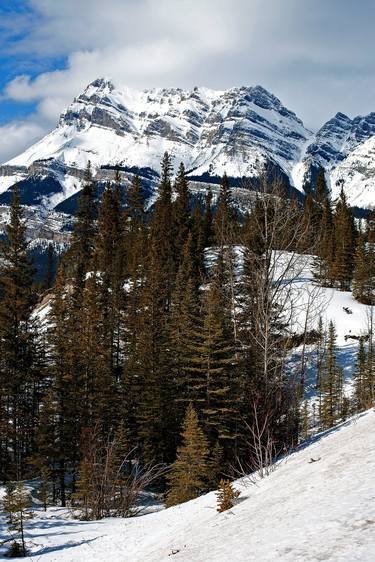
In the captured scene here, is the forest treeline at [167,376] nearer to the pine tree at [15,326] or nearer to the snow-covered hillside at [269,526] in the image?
the pine tree at [15,326]

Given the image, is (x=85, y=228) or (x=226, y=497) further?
(x=85, y=228)

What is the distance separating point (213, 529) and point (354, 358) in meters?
51.5

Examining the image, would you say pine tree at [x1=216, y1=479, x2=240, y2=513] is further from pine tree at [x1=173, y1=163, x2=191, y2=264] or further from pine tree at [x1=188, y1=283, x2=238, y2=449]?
pine tree at [x1=173, y1=163, x2=191, y2=264]

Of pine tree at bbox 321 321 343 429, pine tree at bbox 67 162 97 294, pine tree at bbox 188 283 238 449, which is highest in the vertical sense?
pine tree at bbox 67 162 97 294

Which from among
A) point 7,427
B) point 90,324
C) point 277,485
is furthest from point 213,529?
point 90,324

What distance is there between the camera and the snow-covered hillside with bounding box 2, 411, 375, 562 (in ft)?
17.0

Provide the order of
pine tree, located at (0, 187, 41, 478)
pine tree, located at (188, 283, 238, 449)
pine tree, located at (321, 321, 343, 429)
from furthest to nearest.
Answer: pine tree, located at (321, 321, 343, 429) → pine tree, located at (0, 187, 41, 478) → pine tree, located at (188, 283, 238, 449)

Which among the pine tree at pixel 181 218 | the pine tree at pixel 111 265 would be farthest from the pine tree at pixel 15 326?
the pine tree at pixel 181 218

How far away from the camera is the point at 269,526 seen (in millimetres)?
6582

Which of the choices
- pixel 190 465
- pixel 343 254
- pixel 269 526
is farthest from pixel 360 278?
pixel 269 526

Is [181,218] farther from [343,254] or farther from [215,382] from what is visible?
[215,382]

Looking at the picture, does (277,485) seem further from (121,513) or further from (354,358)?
(354,358)

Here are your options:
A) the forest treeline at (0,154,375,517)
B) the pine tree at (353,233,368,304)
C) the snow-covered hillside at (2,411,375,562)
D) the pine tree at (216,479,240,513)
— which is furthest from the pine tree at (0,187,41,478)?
the pine tree at (353,233,368,304)

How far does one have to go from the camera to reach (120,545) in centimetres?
1064
